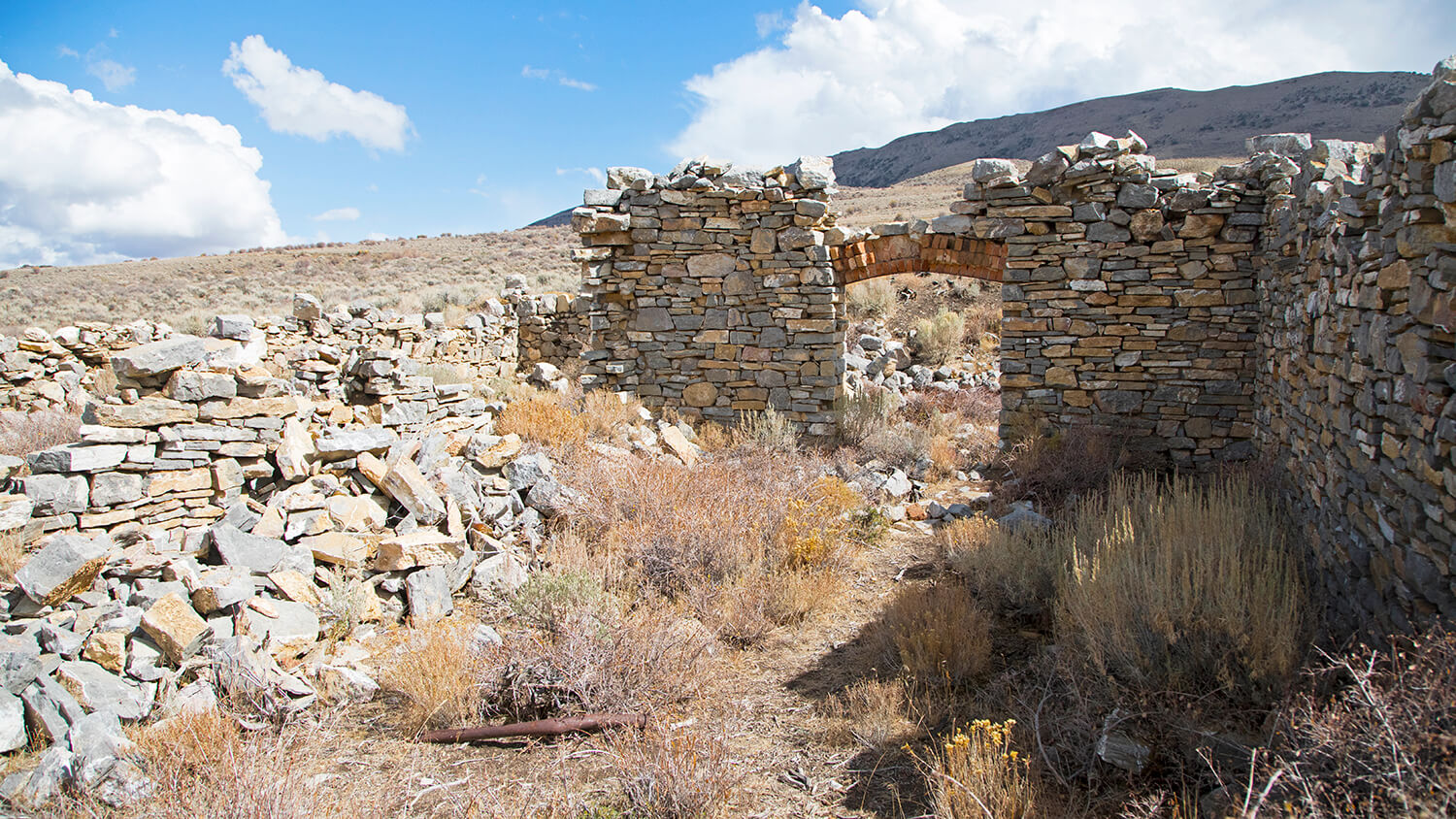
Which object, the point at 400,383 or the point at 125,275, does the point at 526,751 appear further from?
the point at 125,275

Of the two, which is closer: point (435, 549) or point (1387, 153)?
point (1387, 153)

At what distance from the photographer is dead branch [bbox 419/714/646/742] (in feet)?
12.0

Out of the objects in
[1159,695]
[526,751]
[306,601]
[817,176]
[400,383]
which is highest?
[817,176]

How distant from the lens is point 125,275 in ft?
104

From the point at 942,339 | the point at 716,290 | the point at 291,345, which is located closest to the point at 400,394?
the point at 716,290

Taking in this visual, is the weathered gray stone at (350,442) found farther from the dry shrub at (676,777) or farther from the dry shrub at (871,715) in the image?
the dry shrub at (871,715)

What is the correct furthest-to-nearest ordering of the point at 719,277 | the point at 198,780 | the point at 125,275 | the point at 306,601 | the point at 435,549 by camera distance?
the point at 125,275 → the point at 719,277 → the point at 435,549 → the point at 306,601 → the point at 198,780

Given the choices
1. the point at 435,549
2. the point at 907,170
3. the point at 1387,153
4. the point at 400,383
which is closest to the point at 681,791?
the point at 435,549

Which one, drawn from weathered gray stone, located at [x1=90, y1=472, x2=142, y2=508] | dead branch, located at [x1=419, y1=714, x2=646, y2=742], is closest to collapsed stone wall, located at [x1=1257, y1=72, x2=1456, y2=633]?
dead branch, located at [x1=419, y1=714, x2=646, y2=742]

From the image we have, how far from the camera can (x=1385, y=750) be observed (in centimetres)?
214

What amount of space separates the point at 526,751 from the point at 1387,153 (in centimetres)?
533

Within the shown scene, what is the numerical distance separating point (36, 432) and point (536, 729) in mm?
6814

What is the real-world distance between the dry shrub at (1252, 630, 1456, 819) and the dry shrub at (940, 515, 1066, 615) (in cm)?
Answer: 206

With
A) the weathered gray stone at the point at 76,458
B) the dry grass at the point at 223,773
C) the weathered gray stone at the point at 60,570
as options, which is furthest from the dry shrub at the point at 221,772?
the weathered gray stone at the point at 76,458
